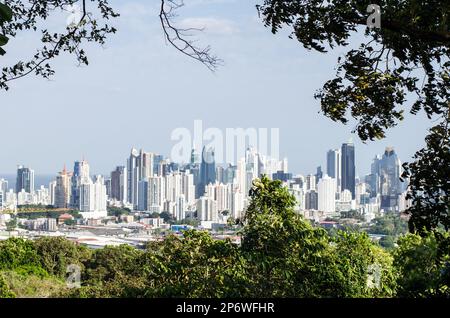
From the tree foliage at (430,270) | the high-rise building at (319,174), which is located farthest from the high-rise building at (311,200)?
the tree foliage at (430,270)

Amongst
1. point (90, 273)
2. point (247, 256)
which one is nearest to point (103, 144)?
point (247, 256)

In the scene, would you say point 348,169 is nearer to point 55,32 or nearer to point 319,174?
point 319,174

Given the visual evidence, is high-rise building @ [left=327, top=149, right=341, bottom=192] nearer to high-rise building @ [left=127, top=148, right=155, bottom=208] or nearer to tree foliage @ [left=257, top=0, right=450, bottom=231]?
high-rise building @ [left=127, top=148, right=155, bottom=208]

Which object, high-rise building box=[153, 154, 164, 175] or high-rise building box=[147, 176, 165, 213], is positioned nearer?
high-rise building box=[147, 176, 165, 213]

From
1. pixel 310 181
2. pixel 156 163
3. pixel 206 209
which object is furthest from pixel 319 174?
A: pixel 156 163

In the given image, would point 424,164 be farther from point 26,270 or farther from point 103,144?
point 26,270

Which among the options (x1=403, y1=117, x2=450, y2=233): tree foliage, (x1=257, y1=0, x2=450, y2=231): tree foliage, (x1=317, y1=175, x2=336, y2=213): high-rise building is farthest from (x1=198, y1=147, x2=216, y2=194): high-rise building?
(x1=403, y1=117, x2=450, y2=233): tree foliage

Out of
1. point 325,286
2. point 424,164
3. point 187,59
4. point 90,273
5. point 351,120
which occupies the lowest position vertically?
point 90,273
